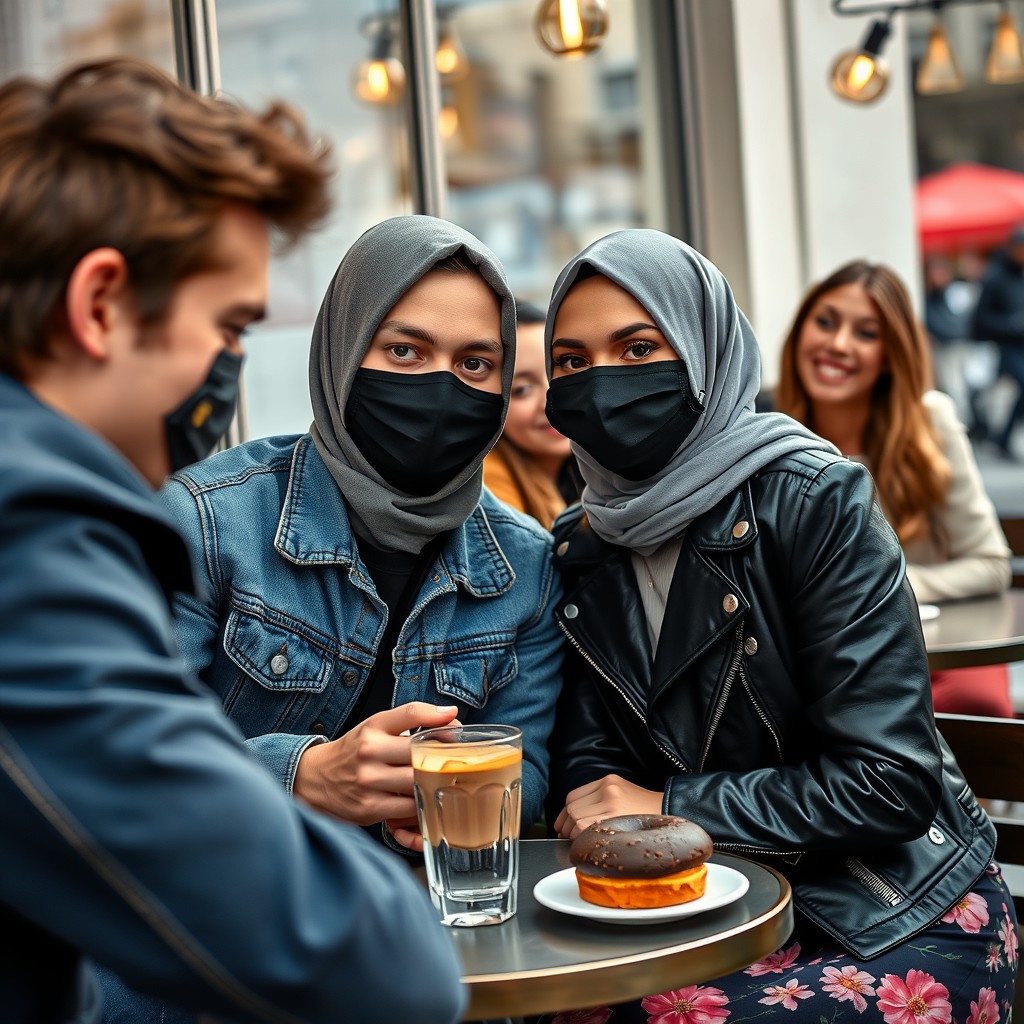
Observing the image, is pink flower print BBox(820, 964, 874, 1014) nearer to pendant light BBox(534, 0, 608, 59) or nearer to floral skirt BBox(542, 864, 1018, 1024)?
floral skirt BBox(542, 864, 1018, 1024)

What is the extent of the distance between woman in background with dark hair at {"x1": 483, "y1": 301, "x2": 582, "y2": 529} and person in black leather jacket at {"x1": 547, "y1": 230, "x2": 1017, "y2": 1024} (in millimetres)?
1249

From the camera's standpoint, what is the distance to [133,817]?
0.79 metres

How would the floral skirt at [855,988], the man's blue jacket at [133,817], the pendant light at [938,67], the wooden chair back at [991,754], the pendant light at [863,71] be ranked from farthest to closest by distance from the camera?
the pendant light at [938,67] → the pendant light at [863,71] → the wooden chair back at [991,754] → the floral skirt at [855,988] → the man's blue jacket at [133,817]

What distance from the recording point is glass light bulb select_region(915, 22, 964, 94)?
5.95 metres

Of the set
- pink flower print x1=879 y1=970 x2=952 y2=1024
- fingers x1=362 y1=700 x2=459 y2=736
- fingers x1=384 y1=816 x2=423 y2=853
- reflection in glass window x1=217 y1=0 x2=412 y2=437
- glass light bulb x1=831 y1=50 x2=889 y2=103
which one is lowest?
pink flower print x1=879 y1=970 x2=952 y2=1024

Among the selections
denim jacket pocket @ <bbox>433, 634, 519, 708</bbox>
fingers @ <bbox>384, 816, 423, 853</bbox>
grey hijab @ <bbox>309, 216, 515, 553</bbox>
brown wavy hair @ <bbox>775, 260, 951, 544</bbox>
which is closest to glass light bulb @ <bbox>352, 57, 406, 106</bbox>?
brown wavy hair @ <bbox>775, 260, 951, 544</bbox>

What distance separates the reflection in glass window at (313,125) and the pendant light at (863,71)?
6.60ft

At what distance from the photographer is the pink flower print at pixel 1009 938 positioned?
175 centimetres

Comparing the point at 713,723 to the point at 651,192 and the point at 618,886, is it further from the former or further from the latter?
the point at 651,192

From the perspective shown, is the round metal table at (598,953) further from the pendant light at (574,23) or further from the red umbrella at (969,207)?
the red umbrella at (969,207)

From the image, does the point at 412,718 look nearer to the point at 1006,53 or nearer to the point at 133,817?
the point at 133,817

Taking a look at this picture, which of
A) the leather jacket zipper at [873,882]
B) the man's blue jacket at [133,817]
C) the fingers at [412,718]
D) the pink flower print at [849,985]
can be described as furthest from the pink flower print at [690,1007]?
the man's blue jacket at [133,817]

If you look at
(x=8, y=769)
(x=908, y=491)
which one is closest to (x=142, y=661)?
(x=8, y=769)

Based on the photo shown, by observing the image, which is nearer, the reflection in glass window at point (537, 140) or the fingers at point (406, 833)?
the fingers at point (406, 833)
